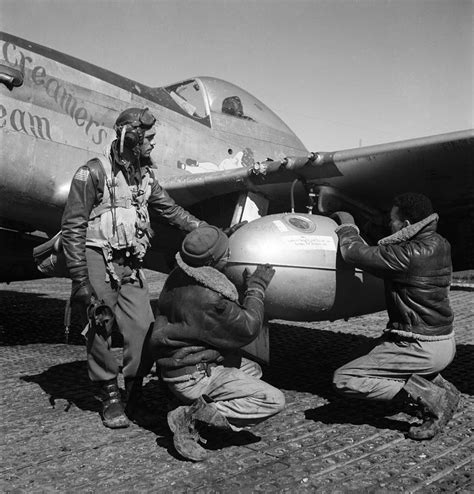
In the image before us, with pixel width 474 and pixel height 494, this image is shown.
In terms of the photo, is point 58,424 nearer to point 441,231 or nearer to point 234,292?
point 234,292

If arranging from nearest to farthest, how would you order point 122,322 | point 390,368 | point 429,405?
point 429,405, point 390,368, point 122,322

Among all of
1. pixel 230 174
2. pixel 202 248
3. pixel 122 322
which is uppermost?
pixel 230 174

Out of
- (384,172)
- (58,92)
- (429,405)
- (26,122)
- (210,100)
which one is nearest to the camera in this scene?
(429,405)

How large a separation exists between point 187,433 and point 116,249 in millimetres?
1335

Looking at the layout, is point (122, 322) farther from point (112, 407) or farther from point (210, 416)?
point (210, 416)

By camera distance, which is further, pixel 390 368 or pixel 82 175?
pixel 82 175

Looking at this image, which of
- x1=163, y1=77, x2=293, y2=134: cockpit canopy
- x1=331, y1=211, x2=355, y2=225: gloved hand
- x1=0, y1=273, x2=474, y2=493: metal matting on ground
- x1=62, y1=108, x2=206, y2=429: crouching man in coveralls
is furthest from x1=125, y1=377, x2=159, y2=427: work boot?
x1=163, y1=77, x2=293, y2=134: cockpit canopy

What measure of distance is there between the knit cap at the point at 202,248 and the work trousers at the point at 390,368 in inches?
42.7

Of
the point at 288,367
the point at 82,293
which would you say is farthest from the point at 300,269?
the point at 288,367

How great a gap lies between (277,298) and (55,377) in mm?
2107

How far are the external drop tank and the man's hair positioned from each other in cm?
49

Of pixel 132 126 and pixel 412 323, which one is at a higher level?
pixel 132 126

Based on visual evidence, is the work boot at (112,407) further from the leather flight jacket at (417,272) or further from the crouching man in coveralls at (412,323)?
the leather flight jacket at (417,272)

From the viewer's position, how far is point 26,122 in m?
4.74
